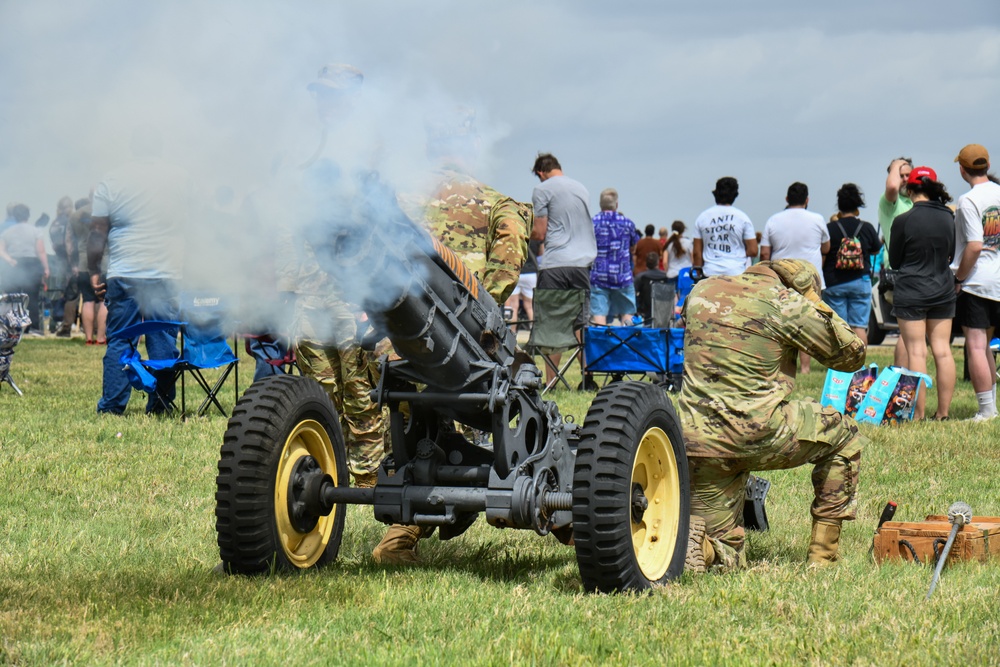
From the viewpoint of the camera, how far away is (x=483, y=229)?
6.27 m

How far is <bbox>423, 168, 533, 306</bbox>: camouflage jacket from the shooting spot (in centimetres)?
612

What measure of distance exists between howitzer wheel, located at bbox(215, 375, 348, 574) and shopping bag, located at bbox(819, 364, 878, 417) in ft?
20.4

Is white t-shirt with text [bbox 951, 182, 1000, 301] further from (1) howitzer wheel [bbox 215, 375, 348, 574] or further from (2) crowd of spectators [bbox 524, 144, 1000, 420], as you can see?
(1) howitzer wheel [bbox 215, 375, 348, 574]

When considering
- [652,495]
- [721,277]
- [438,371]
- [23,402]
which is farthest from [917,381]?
[23,402]

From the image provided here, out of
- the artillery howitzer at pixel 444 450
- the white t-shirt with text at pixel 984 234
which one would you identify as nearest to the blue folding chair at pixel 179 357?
the artillery howitzer at pixel 444 450

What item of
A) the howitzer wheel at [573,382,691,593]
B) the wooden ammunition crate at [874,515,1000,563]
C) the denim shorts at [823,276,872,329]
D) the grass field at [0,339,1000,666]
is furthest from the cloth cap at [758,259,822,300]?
the denim shorts at [823,276,872,329]

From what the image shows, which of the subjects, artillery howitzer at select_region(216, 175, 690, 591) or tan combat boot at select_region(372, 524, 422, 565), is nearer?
artillery howitzer at select_region(216, 175, 690, 591)

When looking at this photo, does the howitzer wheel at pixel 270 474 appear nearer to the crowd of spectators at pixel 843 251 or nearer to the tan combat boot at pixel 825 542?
the crowd of spectators at pixel 843 251

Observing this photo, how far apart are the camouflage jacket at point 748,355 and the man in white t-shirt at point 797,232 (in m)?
7.03

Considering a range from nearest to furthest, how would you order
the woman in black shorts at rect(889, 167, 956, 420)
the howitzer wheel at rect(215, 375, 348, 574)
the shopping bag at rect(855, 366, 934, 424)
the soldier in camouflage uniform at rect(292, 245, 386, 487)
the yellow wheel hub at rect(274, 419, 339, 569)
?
the howitzer wheel at rect(215, 375, 348, 574)
the yellow wheel hub at rect(274, 419, 339, 569)
the soldier in camouflage uniform at rect(292, 245, 386, 487)
the shopping bag at rect(855, 366, 934, 424)
the woman in black shorts at rect(889, 167, 956, 420)

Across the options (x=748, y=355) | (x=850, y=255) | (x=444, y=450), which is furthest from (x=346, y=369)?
(x=850, y=255)

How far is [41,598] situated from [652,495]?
103 inches

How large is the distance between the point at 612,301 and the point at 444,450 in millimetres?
10288

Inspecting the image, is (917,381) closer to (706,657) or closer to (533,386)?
(533,386)
